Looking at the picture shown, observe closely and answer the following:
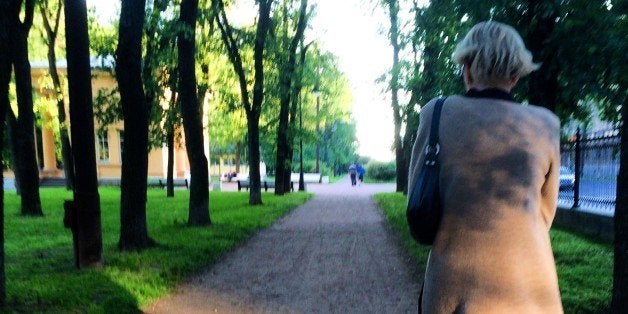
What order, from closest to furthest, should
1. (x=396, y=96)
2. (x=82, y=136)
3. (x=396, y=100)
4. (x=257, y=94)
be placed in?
(x=82, y=136)
(x=396, y=96)
(x=396, y=100)
(x=257, y=94)

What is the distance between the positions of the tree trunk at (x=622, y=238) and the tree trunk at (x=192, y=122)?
8.72 m

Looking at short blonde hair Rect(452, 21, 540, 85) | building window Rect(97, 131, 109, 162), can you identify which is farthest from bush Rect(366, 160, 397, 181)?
short blonde hair Rect(452, 21, 540, 85)

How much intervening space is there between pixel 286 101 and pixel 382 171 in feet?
84.4

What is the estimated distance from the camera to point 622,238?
3.40m

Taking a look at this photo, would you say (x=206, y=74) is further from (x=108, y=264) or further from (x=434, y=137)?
(x=434, y=137)

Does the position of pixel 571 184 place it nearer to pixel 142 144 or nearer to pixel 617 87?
pixel 617 87

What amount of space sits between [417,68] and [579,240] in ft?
18.9

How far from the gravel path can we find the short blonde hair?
4068 millimetres

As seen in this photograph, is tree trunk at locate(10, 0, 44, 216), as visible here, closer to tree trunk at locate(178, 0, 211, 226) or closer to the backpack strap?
tree trunk at locate(178, 0, 211, 226)

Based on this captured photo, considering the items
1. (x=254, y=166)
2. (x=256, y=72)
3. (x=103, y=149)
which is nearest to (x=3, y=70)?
(x=256, y=72)

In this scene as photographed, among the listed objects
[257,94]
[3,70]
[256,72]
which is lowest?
[3,70]

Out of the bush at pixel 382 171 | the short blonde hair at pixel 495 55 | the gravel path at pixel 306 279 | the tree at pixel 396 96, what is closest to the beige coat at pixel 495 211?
the short blonde hair at pixel 495 55

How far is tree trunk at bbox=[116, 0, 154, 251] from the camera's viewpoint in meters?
7.66

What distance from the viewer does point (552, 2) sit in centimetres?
526
